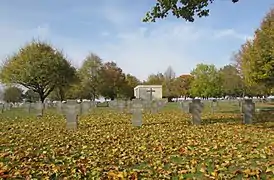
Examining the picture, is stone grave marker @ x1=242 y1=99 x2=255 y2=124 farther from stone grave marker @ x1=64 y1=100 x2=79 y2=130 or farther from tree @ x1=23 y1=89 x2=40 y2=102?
tree @ x1=23 y1=89 x2=40 y2=102

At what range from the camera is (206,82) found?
286ft

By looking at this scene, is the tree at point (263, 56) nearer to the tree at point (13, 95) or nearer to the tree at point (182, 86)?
the tree at point (13, 95)

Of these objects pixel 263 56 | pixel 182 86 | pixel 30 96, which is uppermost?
pixel 182 86

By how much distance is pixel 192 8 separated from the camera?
13.4m

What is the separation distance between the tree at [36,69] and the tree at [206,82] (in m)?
42.3

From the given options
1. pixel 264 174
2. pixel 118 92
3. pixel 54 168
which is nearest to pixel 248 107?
pixel 264 174

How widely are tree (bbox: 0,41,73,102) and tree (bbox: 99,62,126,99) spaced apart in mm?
21060

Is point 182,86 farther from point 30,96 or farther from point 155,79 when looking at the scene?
point 30,96

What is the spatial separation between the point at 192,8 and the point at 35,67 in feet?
137

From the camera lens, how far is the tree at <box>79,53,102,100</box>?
7375 centimetres

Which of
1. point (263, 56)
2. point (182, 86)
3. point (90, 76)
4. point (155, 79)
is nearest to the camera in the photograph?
point (263, 56)

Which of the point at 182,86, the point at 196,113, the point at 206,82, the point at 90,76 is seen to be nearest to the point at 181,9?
the point at 196,113

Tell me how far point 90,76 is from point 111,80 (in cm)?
808

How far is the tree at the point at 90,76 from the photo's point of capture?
7375 centimetres
